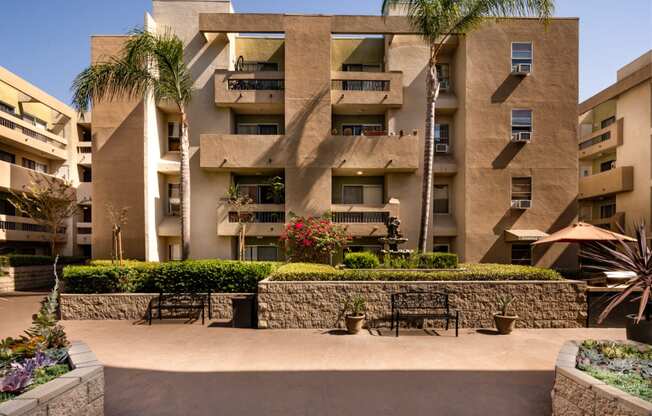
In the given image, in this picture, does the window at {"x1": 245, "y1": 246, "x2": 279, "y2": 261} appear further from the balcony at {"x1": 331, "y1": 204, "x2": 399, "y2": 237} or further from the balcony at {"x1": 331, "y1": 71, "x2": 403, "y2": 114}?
the balcony at {"x1": 331, "y1": 71, "x2": 403, "y2": 114}

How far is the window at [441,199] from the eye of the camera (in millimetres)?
20094

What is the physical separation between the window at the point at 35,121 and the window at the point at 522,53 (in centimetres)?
3448

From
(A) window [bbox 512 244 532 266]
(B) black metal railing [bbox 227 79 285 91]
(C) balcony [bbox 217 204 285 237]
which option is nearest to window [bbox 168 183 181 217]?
(C) balcony [bbox 217 204 285 237]

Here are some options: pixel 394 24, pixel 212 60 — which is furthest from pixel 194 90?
pixel 394 24

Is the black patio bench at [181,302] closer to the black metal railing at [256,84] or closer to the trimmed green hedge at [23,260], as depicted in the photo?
the black metal railing at [256,84]

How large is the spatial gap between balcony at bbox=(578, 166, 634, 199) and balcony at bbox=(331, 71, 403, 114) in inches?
688

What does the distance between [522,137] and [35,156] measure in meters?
35.8

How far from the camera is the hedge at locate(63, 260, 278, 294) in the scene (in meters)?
11.9

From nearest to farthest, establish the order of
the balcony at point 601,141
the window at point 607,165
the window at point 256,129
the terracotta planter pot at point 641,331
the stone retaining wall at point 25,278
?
the terracotta planter pot at point 641,331 → the stone retaining wall at point 25,278 → the window at point 256,129 → the balcony at point 601,141 → the window at point 607,165

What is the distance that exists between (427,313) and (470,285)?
1722 mm

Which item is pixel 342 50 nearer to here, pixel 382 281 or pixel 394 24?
pixel 394 24

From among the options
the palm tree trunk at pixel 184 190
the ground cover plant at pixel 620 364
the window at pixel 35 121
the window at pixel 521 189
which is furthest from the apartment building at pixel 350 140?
the window at pixel 35 121

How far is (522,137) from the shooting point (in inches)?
738

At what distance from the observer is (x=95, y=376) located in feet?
16.2
